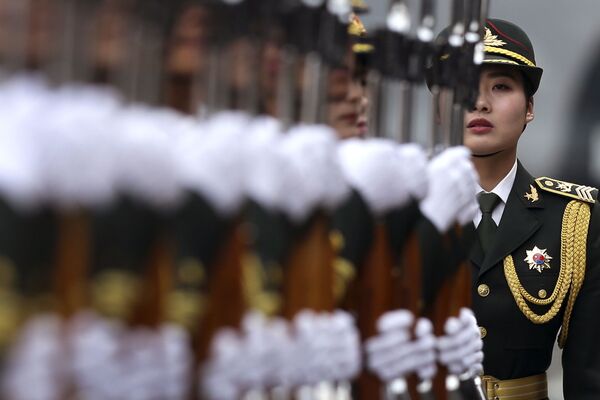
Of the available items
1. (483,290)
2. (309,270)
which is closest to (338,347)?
(309,270)

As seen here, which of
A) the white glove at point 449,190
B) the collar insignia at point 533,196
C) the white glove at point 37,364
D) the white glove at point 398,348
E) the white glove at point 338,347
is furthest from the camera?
the collar insignia at point 533,196

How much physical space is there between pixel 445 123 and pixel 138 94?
103 cm

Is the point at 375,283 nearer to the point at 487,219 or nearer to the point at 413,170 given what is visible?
the point at 413,170

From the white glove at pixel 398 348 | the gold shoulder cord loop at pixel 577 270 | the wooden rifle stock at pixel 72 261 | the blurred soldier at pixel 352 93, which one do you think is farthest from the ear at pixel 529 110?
the wooden rifle stock at pixel 72 261

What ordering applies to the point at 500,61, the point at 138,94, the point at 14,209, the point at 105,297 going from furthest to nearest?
1. the point at 500,61
2. the point at 138,94
3. the point at 105,297
4. the point at 14,209

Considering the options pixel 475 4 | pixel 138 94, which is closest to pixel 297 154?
pixel 138 94

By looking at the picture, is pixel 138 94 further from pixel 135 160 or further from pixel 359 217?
pixel 359 217

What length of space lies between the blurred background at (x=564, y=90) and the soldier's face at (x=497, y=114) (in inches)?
110

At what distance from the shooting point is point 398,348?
2.07m

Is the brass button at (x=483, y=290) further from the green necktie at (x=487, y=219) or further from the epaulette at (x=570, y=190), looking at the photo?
the epaulette at (x=570, y=190)

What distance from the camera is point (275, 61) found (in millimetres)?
1878

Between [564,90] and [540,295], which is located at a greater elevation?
[564,90]

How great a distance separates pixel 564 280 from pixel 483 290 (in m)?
0.24

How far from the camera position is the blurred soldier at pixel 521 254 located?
335 centimetres
